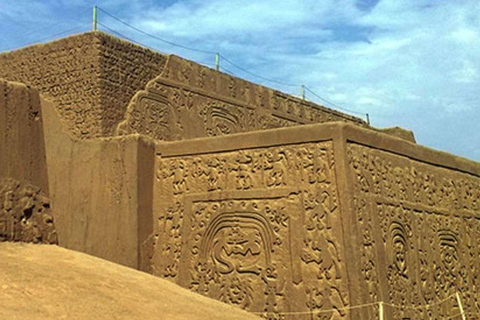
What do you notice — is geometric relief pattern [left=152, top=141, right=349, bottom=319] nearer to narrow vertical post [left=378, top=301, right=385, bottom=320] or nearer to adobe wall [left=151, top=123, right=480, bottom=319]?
adobe wall [left=151, top=123, right=480, bottom=319]

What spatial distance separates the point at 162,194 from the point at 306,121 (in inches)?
265

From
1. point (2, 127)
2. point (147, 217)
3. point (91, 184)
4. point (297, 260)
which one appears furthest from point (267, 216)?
point (2, 127)

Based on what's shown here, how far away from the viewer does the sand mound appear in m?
4.83

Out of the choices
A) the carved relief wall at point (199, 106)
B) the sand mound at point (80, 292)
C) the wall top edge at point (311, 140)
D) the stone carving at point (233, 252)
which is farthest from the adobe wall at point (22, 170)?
the carved relief wall at point (199, 106)

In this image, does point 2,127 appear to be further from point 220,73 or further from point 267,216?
point 220,73

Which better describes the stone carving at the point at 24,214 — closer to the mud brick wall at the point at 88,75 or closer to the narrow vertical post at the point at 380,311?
the mud brick wall at the point at 88,75

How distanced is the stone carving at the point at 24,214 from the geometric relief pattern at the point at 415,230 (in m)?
3.69

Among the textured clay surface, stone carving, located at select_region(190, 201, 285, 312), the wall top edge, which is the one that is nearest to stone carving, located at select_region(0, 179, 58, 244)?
the textured clay surface

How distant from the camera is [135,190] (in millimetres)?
9352

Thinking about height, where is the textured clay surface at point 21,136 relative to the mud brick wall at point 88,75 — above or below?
below

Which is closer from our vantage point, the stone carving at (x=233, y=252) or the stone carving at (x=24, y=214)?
the stone carving at (x=24, y=214)

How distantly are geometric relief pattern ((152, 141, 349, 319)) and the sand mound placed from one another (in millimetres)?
1175

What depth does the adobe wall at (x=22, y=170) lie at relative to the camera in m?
6.43

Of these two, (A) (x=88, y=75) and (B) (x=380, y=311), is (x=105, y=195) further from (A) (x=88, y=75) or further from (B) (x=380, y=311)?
(B) (x=380, y=311)
